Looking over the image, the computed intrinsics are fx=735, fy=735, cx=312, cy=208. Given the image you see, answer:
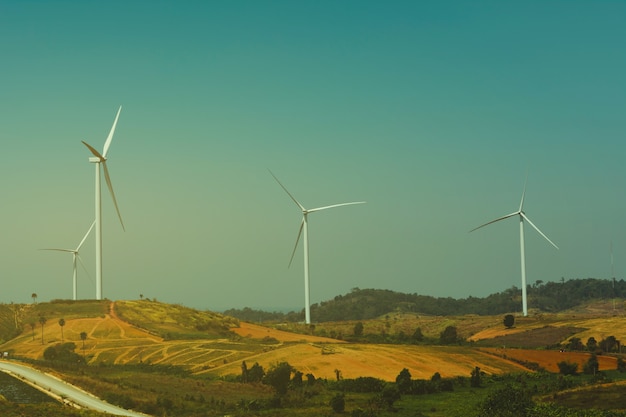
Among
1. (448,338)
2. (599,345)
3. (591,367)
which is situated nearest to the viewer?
(591,367)

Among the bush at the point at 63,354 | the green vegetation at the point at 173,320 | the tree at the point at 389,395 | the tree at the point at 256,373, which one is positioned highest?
the green vegetation at the point at 173,320

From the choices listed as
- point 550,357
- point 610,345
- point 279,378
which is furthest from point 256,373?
→ point 610,345

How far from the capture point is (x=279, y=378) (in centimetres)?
8006

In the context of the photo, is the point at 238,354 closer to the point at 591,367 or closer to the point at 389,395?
the point at 389,395

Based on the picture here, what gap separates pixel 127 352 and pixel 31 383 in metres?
27.4

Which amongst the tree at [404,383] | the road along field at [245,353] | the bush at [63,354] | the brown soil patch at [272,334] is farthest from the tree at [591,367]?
the bush at [63,354]

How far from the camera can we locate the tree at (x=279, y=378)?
78.9 meters

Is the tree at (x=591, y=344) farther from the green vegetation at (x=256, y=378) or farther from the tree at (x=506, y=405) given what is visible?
the tree at (x=506, y=405)

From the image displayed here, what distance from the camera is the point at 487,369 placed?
310 ft

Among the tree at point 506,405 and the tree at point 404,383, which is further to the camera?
the tree at point 404,383

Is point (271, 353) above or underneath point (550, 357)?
above

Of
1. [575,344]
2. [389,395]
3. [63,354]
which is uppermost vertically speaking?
[63,354]

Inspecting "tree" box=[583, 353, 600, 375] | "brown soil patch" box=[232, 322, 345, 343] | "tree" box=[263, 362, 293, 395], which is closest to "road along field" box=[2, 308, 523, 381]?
"brown soil patch" box=[232, 322, 345, 343]

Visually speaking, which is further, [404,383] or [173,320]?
[173,320]
